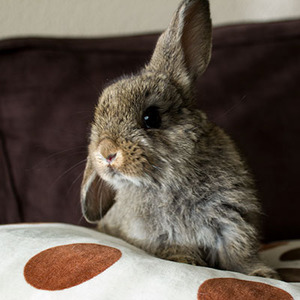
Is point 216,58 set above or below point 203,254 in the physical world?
above

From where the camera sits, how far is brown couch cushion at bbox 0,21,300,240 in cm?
135

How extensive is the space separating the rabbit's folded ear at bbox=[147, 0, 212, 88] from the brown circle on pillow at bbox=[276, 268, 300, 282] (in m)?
0.47

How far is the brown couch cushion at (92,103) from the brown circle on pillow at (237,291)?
0.76 metres

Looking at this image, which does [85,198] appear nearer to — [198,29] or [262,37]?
[198,29]

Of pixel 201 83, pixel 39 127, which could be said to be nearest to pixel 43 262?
pixel 39 127

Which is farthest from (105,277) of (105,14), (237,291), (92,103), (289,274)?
(105,14)

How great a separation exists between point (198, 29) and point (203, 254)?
51 centimetres

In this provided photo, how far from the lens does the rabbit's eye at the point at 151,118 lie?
0.80 metres

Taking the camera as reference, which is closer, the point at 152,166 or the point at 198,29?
the point at 152,166

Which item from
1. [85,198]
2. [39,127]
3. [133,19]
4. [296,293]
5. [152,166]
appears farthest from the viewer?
[133,19]

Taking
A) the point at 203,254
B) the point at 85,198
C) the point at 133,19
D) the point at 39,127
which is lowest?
the point at 203,254

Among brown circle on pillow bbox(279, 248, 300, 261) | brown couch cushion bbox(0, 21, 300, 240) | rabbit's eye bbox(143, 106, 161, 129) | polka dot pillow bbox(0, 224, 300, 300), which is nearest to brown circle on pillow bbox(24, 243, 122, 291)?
polka dot pillow bbox(0, 224, 300, 300)

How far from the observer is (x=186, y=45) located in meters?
0.94

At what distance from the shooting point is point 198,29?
3.06 ft
